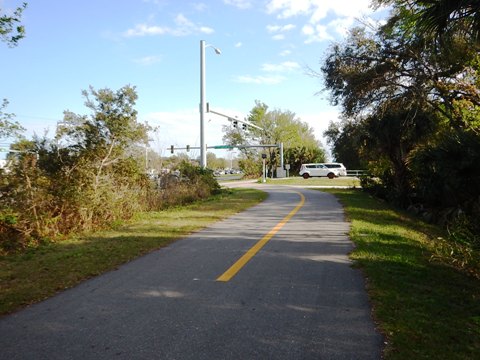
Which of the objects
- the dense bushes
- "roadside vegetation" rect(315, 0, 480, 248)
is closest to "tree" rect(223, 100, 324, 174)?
"roadside vegetation" rect(315, 0, 480, 248)

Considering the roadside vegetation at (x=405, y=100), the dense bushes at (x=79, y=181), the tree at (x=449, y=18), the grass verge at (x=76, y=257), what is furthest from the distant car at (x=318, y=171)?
the tree at (x=449, y=18)

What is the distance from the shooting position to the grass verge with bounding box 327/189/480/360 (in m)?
3.75

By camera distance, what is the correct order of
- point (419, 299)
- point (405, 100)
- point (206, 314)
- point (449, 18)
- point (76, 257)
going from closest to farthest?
point (206, 314) → point (419, 299) → point (449, 18) → point (76, 257) → point (405, 100)

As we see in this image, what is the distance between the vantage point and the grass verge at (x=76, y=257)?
5.48 metres

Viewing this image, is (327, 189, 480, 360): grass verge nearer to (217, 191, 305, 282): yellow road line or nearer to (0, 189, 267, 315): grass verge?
(217, 191, 305, 282): yellow road line

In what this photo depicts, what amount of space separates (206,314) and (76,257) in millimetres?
3816

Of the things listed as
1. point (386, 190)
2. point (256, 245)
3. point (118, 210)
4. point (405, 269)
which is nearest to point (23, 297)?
point (256, 245)

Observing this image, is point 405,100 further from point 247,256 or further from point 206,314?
point 206,314

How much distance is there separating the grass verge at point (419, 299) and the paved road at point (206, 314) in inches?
8.6

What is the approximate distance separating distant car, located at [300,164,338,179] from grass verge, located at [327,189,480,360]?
1756 inches

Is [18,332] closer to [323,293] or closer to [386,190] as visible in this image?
[323,293]

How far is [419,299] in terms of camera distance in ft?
16.7

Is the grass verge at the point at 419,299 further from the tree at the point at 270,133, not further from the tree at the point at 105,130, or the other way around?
the tree at the point at 270,133

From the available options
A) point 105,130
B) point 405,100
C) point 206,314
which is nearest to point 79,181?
point 105,130
